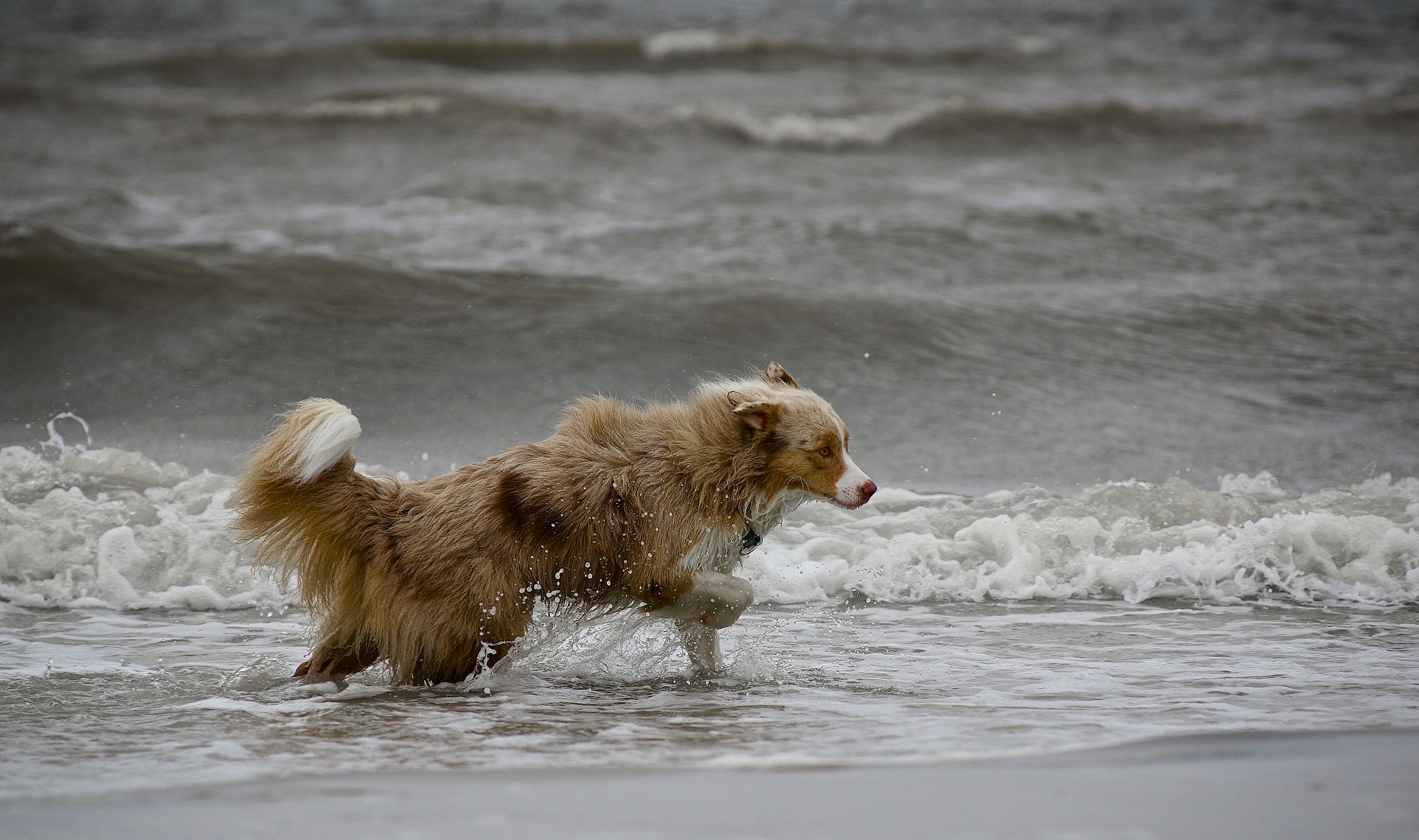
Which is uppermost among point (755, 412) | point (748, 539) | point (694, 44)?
point (694, 44)

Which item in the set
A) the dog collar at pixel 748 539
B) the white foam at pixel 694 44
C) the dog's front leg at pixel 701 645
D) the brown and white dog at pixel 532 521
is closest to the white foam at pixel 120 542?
the brown and white dog at pixel 532 521

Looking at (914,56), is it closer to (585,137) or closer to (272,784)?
(585,137)

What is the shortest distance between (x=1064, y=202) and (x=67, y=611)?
1163 centimetres

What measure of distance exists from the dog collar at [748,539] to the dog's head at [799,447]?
0.57ft

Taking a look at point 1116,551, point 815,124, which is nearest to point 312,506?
point 1116,551

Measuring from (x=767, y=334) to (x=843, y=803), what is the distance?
7.71 meters

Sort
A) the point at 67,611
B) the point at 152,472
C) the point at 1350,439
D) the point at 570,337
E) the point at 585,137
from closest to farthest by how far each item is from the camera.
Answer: the point at 67,611
the point at 152,472
the point at 1350,439
the point at 570,337
the point at 585,137

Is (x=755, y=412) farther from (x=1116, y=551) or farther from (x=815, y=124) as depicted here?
(x=815, y=124)

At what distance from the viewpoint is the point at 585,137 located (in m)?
16.8

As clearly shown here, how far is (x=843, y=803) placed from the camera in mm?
3494

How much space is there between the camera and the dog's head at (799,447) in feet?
17.1

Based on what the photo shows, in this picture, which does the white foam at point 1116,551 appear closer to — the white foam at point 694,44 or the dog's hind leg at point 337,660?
the dog's hind leg at point 337,660

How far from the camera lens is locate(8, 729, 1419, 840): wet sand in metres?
3.28

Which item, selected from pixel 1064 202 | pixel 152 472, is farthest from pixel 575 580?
pixel 1064 202
